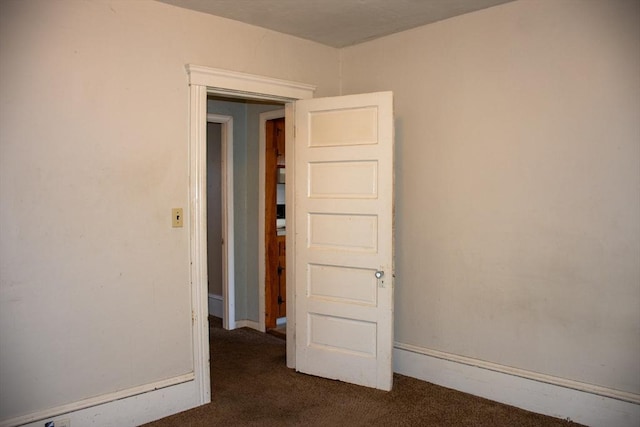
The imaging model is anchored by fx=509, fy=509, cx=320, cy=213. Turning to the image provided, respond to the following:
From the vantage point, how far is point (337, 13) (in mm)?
3377

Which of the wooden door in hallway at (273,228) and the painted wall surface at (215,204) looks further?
the painted wall surface at (215,204)

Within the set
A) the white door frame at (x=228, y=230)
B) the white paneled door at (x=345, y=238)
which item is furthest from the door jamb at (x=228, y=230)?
the white paneled door at (x=345, y=238)

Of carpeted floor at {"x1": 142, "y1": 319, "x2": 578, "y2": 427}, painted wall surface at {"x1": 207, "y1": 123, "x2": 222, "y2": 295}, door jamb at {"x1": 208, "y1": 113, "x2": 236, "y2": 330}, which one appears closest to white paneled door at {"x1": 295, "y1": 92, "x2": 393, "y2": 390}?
carpeted floor at {"x1": 142, "y1": 319, "x2": 578, "y2": 427}

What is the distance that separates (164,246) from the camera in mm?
3207

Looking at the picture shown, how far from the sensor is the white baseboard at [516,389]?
2904 millimetres

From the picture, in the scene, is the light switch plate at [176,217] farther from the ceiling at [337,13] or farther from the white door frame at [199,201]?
the ceiling at [337,13]

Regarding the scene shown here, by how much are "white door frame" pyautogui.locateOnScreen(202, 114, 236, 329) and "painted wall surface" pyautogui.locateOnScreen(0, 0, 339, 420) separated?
1.79 m

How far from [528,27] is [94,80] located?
2.62 metres

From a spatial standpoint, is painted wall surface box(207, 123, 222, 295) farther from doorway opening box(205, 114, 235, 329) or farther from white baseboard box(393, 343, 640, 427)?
white baseboard box(393, 343, 640, 427)

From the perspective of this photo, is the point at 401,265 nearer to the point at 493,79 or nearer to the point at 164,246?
the point at 493,79

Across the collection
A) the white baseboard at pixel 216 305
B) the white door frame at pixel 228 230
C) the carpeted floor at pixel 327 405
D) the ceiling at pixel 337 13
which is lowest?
the carpeted floor at pixel 327 405

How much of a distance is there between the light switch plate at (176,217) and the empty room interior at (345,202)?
0.04 ft

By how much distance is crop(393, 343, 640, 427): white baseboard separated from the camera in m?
2.90

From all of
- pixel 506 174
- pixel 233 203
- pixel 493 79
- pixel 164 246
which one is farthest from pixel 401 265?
pixel 233 203
